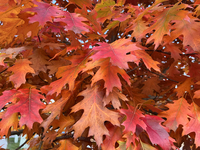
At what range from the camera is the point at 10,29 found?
2.70 ft

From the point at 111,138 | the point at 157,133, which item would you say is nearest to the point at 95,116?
the point at 111,138

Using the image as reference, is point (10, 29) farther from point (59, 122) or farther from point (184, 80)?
point (184, 80)

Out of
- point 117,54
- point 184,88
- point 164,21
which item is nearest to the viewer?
point 117,54

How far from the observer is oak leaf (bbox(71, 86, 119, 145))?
585mm

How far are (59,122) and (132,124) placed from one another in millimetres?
380

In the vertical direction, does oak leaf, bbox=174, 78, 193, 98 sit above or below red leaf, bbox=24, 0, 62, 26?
below

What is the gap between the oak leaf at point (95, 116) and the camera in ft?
1.92

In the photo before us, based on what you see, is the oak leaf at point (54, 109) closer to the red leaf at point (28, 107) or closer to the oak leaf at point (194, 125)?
the red leaf at point (28, 107)

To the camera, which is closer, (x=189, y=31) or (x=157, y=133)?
(x=157, y=133)

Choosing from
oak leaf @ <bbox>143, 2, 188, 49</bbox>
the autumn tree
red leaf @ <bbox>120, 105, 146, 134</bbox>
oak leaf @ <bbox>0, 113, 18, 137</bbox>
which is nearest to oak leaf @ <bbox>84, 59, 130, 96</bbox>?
the autumn tree

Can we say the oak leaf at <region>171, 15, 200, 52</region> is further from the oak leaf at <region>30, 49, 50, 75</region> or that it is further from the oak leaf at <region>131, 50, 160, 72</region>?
the oak leaf at <region>30, 49, 50, 75</region>

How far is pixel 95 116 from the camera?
0.61 meters

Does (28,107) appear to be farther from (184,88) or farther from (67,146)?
(184,88)

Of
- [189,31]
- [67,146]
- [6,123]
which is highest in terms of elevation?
[189,31]
